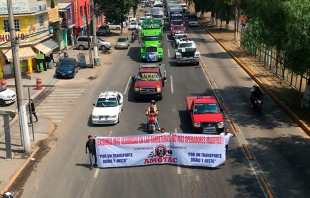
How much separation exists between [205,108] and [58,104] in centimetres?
1174

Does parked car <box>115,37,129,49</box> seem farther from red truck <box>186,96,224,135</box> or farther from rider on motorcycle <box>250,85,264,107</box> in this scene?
red truck <box>186,96,224,135</box>

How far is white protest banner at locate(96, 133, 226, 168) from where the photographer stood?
18172 mm

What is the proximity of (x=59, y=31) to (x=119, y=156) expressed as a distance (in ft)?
109

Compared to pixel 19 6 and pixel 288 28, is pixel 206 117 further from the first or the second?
pixel 19 6

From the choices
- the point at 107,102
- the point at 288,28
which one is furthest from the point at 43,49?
the point at 288,28

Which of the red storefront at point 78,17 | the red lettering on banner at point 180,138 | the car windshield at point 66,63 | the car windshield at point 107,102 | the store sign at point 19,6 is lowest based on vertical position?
the car windshield at point 107,102

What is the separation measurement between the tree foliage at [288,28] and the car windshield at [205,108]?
16.1ft

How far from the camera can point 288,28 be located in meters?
21.8

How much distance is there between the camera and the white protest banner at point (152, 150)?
59.6ft

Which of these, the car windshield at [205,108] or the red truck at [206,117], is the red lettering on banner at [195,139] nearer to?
the red truck at [206,117]

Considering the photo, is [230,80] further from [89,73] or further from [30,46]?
[30,46]

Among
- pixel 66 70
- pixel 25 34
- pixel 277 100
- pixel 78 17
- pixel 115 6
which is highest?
pixel 115 6

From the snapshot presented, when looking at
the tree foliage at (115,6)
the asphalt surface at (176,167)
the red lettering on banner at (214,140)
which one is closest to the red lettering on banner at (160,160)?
the asphalt surface at (176,167)

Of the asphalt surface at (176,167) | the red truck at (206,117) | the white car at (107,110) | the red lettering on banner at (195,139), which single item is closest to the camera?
the asphalt surface at (176,167)
